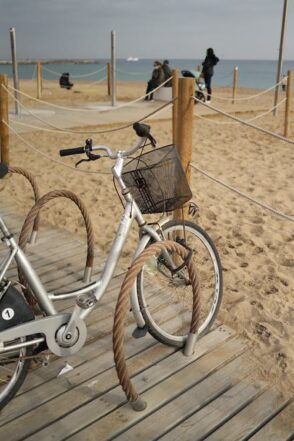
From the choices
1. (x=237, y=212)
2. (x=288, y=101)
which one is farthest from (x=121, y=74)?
(x=237, y=212)

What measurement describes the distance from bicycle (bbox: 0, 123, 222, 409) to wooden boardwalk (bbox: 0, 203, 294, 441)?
13cm

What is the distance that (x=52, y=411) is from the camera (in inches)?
85.7

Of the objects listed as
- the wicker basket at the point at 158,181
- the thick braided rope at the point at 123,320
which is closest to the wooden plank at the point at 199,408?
the thick braided rope at the point at 123,320

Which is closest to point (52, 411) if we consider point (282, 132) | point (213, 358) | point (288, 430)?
point (213, 358)

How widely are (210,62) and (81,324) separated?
13.7m

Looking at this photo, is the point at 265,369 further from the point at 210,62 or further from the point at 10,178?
the point at 210,62

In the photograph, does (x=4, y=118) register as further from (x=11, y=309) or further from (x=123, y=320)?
(x=123, y=320)

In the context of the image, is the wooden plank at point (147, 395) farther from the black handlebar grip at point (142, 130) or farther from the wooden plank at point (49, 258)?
the wooden plank at point (49, 258)

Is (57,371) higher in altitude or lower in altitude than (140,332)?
lower

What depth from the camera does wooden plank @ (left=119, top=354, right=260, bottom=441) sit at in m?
2.05

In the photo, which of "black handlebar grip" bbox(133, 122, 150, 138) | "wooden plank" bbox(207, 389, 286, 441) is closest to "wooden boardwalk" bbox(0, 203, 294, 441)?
"wooden plank" bbox(207, 389, 286, 441)

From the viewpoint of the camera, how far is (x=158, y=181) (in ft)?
7.64

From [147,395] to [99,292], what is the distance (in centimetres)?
54

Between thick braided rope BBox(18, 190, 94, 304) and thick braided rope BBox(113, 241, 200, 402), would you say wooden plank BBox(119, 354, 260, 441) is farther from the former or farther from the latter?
thick braided rope BBox(18, 190, 94, 304)
